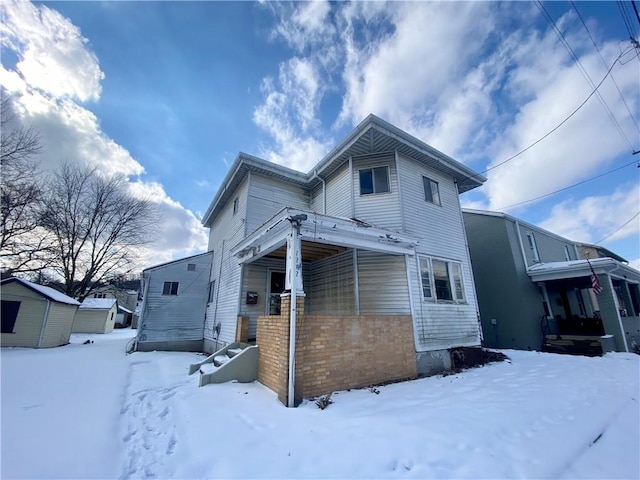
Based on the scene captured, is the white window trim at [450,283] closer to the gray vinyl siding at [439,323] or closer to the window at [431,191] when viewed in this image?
the gray vinyl siding at [439,323]

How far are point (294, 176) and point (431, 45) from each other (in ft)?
20.1

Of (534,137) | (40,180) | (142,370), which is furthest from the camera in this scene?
(40,180)

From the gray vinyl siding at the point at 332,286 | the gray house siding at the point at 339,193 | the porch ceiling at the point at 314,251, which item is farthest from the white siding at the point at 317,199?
the gray vinyl siding at the point at 332,286

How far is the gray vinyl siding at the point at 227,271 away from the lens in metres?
9.09

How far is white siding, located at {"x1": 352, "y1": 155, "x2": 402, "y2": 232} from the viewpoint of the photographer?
831 cm

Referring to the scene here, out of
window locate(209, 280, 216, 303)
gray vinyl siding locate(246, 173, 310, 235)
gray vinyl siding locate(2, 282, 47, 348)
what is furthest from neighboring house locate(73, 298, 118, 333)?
gray vinyl siding locate(246, 173, 310, 235)

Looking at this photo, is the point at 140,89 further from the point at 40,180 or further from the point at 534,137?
the point at 534,137

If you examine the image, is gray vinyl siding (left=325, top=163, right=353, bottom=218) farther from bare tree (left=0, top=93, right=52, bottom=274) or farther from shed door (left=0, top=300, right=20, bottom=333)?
shed door (left=0, top=300, right=20, bottom=333)

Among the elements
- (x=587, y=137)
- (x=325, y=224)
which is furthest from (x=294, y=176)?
(x=587, y=137)

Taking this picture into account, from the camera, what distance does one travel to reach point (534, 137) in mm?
8852

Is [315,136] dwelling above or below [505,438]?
above

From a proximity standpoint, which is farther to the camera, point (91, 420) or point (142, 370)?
point (142, 370)

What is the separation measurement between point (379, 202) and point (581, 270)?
9.66m

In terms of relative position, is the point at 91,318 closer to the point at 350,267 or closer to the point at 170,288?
the point at 170,288
